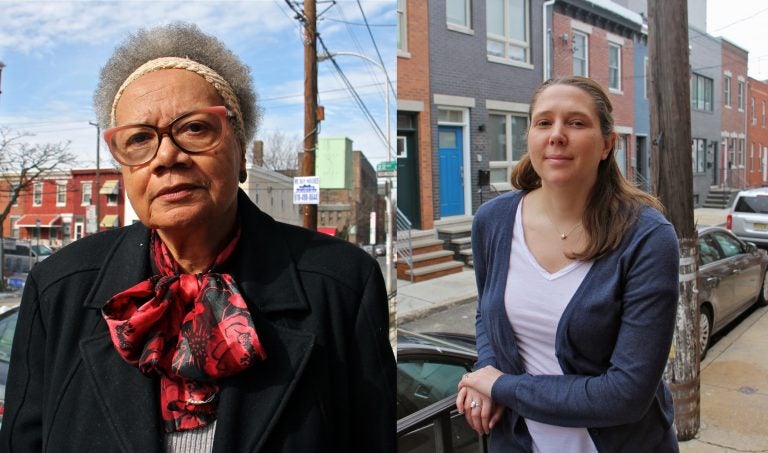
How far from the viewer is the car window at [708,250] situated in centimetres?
598

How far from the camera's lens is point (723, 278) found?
5996 millimetres

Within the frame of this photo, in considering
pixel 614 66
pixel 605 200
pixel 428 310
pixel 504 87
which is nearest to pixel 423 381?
pixel 428 310

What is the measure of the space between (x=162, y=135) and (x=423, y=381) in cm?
158

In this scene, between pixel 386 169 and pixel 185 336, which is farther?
pixel 386 169

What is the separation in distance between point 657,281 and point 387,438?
637 mm

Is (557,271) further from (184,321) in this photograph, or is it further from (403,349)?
(403,349)

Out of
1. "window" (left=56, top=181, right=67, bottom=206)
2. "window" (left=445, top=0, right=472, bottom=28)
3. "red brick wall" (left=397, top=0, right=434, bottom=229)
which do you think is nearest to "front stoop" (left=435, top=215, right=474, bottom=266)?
"red brick wall" (left=397, top=0, right=434, bottom=229)

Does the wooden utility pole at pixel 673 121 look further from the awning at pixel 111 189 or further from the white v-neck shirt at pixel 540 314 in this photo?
the awning at pixel 111 189

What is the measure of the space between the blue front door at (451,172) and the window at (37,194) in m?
5.02

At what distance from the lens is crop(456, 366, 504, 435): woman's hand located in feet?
4.57

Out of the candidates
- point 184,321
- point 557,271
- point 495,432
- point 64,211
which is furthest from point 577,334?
point 64,211

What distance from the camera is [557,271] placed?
51.0 inches

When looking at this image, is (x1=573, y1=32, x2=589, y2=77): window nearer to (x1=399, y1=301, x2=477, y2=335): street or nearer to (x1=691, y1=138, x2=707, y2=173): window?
(x1=691, y1=138, x2=707, y2=173): window

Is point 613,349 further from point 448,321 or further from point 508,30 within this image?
point 508,30
